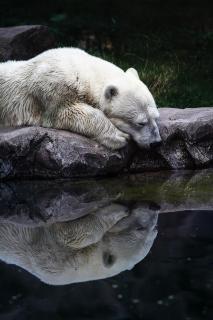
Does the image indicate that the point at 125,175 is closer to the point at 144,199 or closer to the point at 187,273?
the point at 144,199

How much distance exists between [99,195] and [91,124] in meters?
1.04

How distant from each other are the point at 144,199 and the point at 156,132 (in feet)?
3.65

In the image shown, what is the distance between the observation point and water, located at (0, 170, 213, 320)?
608 centimetres

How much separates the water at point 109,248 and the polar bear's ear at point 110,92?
969mm

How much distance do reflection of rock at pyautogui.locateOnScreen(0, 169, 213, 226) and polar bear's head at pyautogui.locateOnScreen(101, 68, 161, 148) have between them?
485 millimetres

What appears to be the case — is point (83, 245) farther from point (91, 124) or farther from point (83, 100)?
point (83, 100)

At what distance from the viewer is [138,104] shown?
30.8 feet

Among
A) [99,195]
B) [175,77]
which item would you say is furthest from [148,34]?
[99,195]

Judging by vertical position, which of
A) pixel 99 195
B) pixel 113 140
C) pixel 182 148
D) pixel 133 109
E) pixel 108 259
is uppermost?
pixel 108 259

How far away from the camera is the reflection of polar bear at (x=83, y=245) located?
682cm

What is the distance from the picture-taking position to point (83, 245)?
7.40 m

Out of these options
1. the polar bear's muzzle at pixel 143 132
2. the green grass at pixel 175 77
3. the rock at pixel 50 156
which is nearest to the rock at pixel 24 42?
the green grass at pixel 175 77

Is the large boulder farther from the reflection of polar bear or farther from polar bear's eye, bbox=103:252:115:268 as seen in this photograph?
polar bear's eye, bbox=103:252:115:268

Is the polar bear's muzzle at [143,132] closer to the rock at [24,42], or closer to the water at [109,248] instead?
the water at [109,248]
